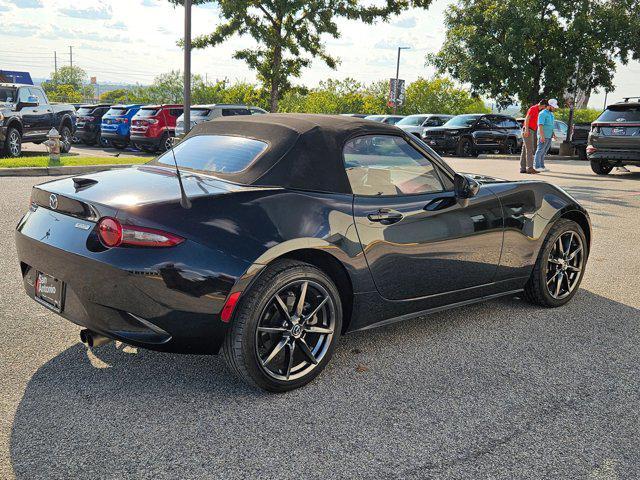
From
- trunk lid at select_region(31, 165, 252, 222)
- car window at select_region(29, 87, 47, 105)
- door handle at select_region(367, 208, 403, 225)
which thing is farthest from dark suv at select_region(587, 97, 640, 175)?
Answer: car window at select_region(29, 87, 47, 105)

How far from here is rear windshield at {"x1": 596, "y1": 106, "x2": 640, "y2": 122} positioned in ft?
50.9

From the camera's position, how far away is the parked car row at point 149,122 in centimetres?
2030

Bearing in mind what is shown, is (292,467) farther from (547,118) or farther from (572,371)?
(547,118)

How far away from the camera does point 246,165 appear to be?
12.0 feet

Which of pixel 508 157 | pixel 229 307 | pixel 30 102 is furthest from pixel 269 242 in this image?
pixel 508 157

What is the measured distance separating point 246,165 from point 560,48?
33.7 metres

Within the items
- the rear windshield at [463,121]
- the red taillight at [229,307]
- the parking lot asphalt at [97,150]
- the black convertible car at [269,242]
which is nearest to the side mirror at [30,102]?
the parking lot asphalt at [97,150]

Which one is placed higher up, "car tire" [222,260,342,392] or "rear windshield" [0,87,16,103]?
"rear windshield" [0,87,16,103]

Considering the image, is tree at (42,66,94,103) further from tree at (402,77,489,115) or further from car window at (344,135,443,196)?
car window at (344,135,443,196)

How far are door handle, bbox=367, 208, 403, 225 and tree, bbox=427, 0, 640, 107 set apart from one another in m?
31.1

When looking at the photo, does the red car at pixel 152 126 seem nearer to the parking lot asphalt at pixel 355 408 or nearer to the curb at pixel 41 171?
the curb at pixel 41 171

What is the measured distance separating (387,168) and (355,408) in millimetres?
1518

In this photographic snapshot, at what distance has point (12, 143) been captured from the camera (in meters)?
16.2

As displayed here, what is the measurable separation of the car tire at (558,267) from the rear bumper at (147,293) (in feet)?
9.01
